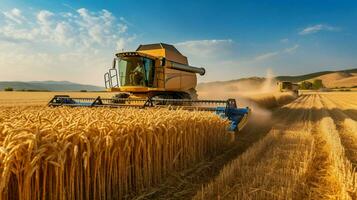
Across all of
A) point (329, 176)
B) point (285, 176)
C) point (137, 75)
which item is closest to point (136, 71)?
point (137, 75)

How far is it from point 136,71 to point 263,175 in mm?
8089

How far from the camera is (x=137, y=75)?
489 inches

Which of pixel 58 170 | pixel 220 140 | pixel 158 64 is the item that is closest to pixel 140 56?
pixel 158 64

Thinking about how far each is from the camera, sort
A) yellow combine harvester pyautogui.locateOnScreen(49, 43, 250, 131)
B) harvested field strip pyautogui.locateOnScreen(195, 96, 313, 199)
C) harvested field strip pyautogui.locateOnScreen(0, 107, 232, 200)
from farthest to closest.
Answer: yellow combine harvester pyautogui.locateOnScreen(49, 43, 250, 131), harvested field strip pyautogui.locateOnScreen(195, 96, 313, 199), harvested field strip pyautogui.locateOnScreen(0, 107, 232, 200)

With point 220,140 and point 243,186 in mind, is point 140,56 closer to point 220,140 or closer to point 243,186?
point 220,140

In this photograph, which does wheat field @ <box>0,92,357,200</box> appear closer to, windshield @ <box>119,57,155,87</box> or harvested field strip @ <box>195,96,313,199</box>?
harvested field strip @ <box>195,96,313,199</box>

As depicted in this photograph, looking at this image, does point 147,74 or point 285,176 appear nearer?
point 285,176

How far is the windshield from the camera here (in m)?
12.2

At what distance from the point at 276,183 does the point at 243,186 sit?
572mm

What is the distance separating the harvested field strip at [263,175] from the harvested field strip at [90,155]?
958mm

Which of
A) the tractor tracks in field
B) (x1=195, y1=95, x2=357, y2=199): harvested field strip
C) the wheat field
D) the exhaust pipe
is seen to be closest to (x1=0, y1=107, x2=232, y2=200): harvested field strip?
the wheat field

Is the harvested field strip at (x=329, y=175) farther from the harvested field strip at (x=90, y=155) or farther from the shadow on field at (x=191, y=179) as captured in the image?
the harvested field strip at (x=90, y=155)

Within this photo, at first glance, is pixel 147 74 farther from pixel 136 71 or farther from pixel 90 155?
pixel 90 155

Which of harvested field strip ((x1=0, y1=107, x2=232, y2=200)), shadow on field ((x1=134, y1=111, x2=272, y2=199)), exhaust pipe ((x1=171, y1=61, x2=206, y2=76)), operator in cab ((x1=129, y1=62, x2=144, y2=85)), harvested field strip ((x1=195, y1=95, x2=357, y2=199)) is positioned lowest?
shadow on field ((x1=134, y1=111, x2=272, y2=199))
